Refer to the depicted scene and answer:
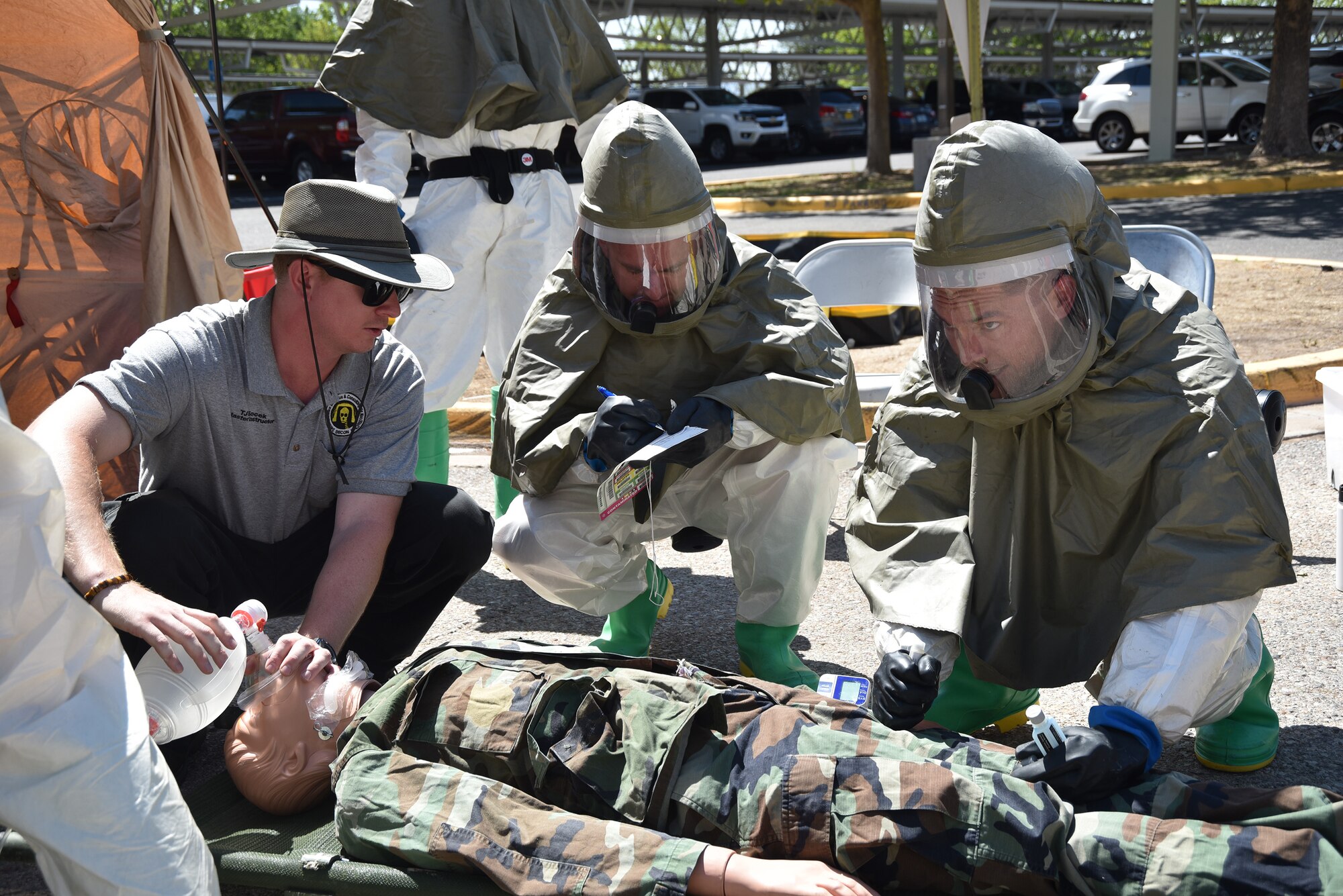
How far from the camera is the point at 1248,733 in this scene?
2.71 meters

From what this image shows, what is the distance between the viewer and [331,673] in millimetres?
2646

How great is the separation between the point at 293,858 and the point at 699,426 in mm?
1314

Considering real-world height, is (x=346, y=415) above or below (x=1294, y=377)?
above

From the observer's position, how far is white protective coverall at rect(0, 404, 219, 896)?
181 centimetres

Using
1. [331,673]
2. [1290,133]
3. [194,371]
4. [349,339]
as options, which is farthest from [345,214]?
[1290,133]

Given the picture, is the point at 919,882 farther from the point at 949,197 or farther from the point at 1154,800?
the point at 949,197

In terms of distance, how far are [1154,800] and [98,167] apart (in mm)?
4001

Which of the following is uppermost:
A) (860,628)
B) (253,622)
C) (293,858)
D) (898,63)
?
(898,63)

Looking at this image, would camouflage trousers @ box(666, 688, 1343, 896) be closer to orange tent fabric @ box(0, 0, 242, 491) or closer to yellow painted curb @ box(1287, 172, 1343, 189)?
orange tent fabric @ box(0, 0, 242, 491)

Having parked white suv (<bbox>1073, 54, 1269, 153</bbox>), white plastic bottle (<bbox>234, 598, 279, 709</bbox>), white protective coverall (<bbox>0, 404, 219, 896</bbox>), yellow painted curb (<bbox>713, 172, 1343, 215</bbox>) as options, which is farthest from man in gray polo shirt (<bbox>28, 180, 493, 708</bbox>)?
parked white suv (<bbox>1073, 54, 1269, 153</bbox>)

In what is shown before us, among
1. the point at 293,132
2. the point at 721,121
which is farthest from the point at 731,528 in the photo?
the point at 721,121

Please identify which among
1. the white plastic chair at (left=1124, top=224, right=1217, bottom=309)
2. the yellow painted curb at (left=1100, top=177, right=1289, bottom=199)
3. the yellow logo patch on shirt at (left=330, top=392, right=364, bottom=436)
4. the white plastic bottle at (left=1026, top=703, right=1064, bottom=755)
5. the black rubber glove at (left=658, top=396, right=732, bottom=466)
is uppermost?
the white plastic chair at (left=1124, top=224, right=1217, bottom=309)

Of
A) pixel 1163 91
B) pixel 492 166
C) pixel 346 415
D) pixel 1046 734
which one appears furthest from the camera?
pixel 1163 91

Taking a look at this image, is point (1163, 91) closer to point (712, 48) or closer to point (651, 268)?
point (651, 268)
